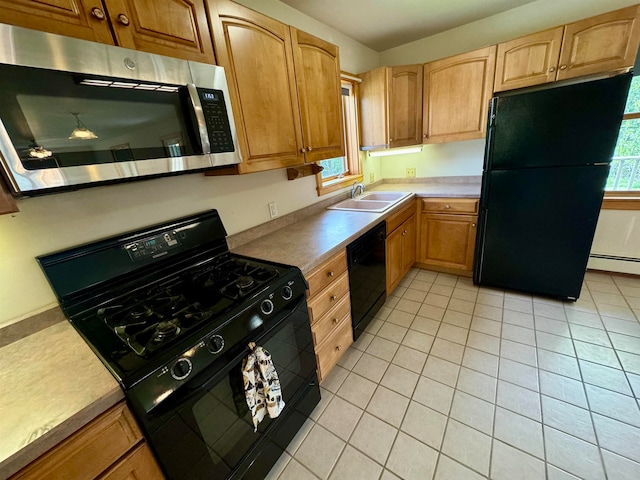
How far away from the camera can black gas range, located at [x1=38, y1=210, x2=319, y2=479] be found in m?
0.77

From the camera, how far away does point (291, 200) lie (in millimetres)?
2035

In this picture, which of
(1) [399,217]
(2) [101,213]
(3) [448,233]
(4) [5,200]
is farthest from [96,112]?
(3) [448,233]

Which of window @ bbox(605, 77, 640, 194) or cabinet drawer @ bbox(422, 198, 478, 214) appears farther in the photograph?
cabinet drawer @ bbox(422, 198, 478, 214)

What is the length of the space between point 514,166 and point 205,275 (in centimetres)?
235

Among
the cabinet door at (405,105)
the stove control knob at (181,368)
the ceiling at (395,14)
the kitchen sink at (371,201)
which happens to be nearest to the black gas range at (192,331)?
the stove control knob at (181,368)

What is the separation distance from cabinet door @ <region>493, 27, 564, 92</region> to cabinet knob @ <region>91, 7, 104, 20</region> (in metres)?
2.68

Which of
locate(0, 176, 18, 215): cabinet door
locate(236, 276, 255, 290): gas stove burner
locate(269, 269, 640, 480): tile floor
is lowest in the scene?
locate(269, 269, 640, 480): tile floor

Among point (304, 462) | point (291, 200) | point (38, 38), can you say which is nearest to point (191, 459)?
point (304, 462)

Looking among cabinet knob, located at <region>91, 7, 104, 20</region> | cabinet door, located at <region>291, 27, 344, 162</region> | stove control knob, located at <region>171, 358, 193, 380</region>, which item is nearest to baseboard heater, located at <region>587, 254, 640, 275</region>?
cabinet door, located at <region>291, 27, 344, 162</region>

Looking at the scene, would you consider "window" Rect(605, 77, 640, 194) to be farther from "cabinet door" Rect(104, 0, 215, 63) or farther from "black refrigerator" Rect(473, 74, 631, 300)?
"cabinet door" Rect(104, 0, 215, 63)

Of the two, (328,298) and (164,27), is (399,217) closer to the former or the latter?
(328,298)

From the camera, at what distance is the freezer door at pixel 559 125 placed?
5.56 feet

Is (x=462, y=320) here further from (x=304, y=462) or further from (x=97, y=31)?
(x=97, y=31)

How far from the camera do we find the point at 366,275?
6.22ft
